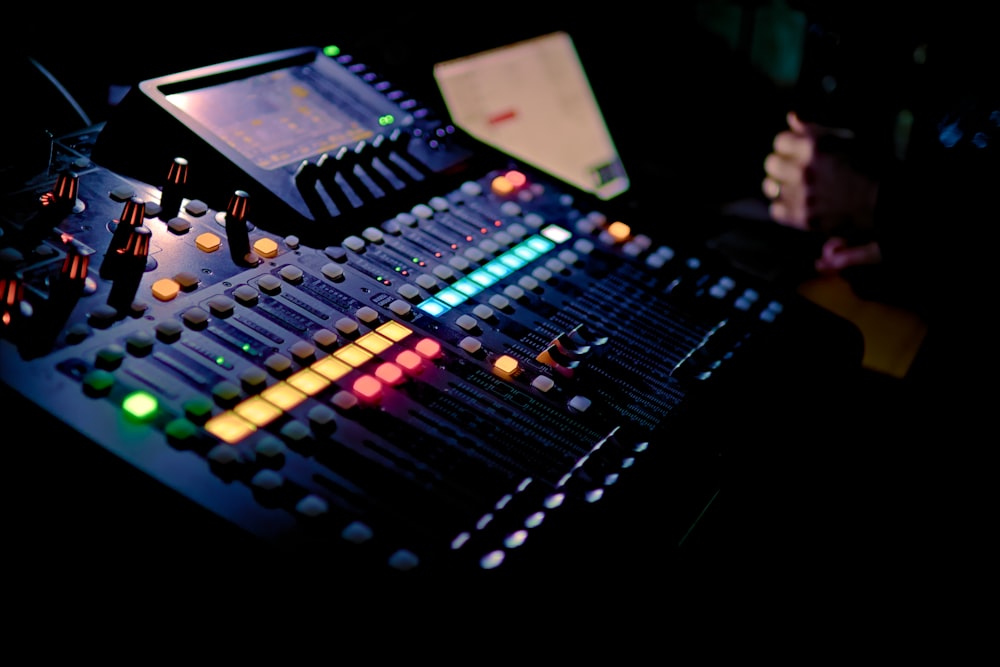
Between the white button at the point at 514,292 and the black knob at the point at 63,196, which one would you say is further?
the white button at the point at 514,292

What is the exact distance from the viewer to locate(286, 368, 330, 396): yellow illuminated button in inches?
31.4

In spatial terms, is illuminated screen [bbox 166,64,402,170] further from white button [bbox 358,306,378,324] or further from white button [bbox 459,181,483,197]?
white button [bbox 358,306,378,324]

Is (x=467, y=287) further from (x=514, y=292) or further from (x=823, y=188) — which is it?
(x=823, y=188)

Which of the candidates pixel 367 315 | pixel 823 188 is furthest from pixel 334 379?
pixel 823 188

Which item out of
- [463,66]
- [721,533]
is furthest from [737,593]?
[463,66]

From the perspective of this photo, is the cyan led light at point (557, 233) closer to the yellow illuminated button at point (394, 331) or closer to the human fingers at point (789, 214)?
the yellow illuminated button at point (394, 331)

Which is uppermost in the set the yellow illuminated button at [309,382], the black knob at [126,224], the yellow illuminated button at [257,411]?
the black knob at [126,224]

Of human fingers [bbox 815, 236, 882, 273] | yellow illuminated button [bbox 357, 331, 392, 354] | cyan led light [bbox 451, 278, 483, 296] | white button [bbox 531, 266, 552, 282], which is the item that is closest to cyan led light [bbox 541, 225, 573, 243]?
white button [bbox 531, 266, 552, 282]

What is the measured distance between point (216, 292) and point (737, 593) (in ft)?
2.45

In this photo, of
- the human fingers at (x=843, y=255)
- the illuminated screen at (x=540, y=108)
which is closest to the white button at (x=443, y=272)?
the illuminated screen at (x=540, y=108)

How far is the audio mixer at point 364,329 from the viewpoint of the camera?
0.70 metres

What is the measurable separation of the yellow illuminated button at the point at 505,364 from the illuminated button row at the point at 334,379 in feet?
0.23

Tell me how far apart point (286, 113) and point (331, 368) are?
56cm

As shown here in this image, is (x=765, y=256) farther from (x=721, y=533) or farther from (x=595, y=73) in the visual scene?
(x=721, y=533)
